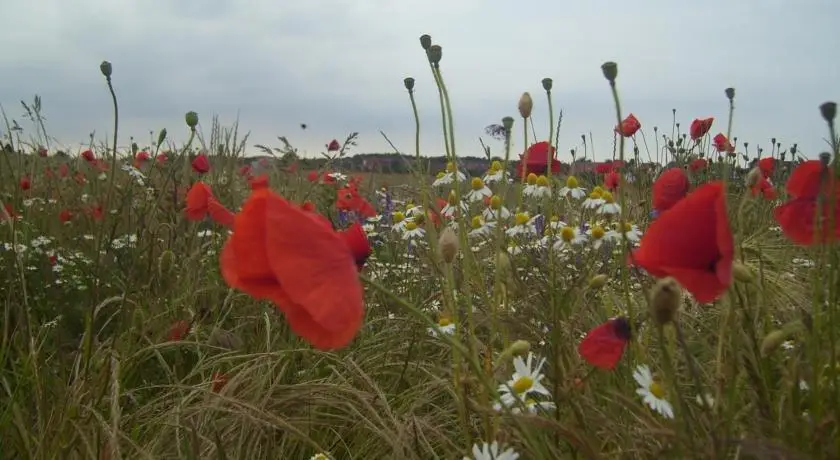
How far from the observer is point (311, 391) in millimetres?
1886

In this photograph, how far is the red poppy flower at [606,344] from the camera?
116cm

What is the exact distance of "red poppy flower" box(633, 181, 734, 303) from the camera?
838 mm

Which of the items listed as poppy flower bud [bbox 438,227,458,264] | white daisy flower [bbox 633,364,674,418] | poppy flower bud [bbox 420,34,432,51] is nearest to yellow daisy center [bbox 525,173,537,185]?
poppy flower bud [bbox 420,34,432,51]

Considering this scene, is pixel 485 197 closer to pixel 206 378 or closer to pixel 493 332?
pixel 206 378

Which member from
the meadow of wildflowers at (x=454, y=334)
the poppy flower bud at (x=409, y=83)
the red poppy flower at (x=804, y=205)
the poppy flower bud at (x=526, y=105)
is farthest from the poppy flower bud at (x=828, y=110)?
the poppy flower bud at (x=409, y=83)

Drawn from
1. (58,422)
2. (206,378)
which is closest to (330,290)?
(58,422)

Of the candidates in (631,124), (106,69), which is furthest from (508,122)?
(631,124)

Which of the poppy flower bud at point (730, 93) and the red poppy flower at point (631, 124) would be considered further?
the red poppy flower at point (631, 124)

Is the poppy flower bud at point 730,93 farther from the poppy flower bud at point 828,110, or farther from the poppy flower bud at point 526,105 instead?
the poppy flower bud at point 828,110

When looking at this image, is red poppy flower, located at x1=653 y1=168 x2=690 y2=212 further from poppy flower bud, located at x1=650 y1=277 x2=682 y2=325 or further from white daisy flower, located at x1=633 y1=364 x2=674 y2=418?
poppy flower bud, located at x1=650 y1=277 x2=682 y2=325

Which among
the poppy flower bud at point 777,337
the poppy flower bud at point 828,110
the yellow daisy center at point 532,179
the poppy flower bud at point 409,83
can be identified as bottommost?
the poppy flower bud at point 777,337

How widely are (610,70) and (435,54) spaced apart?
0.41m

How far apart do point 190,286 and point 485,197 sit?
1.24 metres

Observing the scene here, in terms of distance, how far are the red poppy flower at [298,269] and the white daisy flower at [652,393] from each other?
1.85 feet
